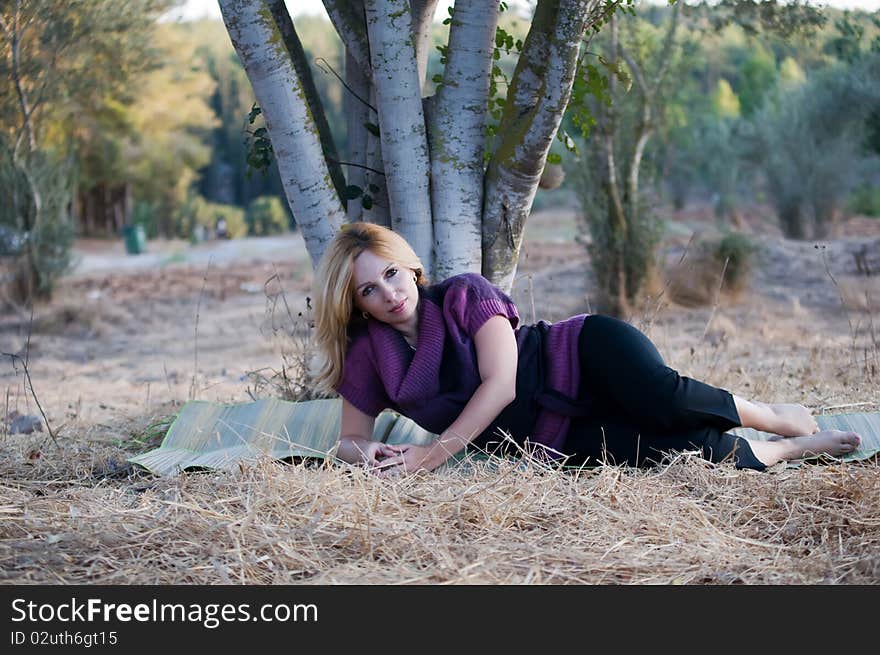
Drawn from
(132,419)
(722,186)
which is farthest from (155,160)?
(132,419)

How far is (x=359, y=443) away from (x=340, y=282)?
57 cm

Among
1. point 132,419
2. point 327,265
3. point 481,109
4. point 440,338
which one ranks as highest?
point 481,109

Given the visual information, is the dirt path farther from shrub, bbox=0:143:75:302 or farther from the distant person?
the distant person

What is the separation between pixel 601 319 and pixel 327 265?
956 mm

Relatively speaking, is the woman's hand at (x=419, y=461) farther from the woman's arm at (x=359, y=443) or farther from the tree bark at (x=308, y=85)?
the tree bark at (x=308, y=85)

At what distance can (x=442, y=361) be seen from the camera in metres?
3.34

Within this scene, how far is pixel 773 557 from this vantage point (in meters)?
2.47

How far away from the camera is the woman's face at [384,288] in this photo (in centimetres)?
318

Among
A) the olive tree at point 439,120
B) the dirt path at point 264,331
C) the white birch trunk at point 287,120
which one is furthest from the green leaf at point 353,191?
the dirt path at point 264,331

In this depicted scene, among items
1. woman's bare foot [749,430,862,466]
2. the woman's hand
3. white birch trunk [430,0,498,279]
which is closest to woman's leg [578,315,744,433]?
woman's bare foot [749,430,862,466]

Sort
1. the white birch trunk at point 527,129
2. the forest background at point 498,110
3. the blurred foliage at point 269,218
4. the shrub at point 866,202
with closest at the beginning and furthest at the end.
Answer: the white birch trunk at point 527,129
the forest background at point 498,110
the shrub at point 866,202
the blurred foliage at point 269,218

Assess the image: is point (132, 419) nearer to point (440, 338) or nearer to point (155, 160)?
point (440, 338)

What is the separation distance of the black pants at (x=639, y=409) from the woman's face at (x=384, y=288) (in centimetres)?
62

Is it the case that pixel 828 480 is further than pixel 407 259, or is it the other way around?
pixel 407 259
